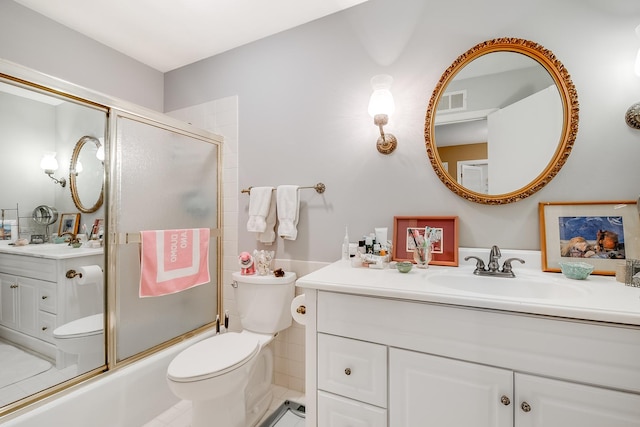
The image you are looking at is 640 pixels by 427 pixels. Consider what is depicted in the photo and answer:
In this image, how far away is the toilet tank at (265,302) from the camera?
5.27 ft

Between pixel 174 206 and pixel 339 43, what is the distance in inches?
Answer: 55.9

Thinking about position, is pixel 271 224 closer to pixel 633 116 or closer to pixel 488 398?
pixel 488 398

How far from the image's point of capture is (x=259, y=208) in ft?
5.78

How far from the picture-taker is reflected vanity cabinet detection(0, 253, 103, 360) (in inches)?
44.8

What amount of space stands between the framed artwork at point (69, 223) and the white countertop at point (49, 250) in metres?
0.07

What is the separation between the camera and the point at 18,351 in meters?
1.17

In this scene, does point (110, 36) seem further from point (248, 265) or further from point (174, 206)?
point (248, 265)

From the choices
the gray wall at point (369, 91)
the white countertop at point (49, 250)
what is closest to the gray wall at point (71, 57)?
the gray wall at point (369, 91)

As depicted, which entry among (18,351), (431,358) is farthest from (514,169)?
(18,351)

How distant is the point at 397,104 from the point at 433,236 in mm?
735

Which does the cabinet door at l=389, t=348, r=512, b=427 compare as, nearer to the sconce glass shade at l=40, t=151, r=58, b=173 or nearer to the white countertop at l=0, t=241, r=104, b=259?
the white countertop at l=0, t=241, r=104, b=259

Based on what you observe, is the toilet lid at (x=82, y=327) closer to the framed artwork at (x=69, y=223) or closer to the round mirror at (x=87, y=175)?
Answer: the framed artwork at (x=69, y=223)

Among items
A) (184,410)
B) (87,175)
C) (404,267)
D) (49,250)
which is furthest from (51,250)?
(404,267)

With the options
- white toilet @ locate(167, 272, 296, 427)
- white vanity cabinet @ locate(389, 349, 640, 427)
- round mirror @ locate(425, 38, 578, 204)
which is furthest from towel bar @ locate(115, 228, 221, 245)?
round mirror @ locate(425, 38, 578, 204)
